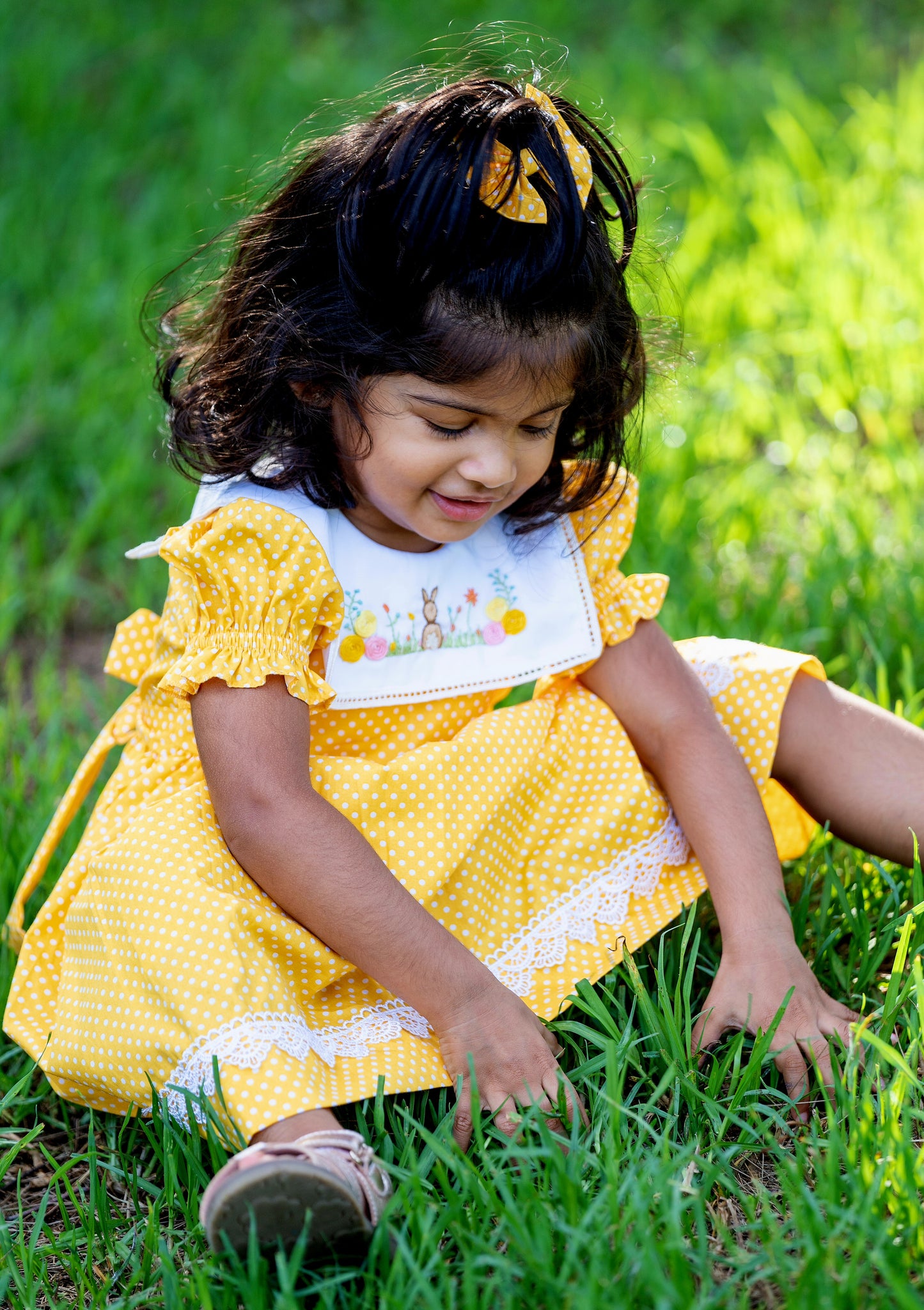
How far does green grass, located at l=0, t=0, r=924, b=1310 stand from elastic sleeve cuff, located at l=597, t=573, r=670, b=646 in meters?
0.32

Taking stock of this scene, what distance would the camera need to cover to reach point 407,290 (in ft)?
5.11

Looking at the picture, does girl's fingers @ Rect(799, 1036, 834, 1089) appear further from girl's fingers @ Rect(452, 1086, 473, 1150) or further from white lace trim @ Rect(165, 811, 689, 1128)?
girl's fingers @ Rect(452, 1086, 473, 1150)

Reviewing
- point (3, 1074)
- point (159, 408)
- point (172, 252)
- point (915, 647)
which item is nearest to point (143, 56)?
point (172, 252)

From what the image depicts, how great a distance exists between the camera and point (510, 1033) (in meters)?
1.51

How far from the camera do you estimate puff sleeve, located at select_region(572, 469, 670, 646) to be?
1874mm

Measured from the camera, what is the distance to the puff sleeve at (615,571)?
73.8 inches

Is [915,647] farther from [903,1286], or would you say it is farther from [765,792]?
[903,1286]

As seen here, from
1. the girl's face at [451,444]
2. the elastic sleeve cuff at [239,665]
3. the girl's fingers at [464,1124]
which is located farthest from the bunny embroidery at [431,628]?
the girl's fingers at [464,1124]

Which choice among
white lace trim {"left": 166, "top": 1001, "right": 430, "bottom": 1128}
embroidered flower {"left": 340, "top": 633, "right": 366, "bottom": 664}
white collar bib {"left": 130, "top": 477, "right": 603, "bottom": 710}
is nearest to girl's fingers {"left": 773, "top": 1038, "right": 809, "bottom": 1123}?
white lace trim {"left": 166, "top": 1001, "right": 430, "bottom": 1128}

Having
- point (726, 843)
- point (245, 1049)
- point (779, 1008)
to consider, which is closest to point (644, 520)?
point (726, 843)

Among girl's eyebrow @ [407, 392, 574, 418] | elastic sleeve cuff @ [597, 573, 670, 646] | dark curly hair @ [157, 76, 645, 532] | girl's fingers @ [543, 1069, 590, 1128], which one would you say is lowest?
girl's fingers @ [543, 1069, 590, 1128]

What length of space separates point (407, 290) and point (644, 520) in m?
1.22

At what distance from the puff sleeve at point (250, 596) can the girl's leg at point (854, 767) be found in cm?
66

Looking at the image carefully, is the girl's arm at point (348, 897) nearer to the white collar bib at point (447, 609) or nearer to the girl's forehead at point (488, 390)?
the white collar bib at point (447, 609)
